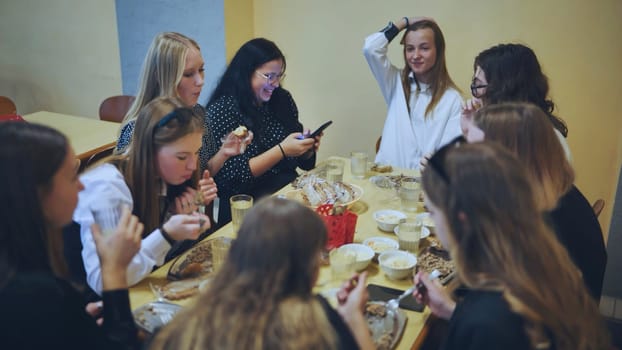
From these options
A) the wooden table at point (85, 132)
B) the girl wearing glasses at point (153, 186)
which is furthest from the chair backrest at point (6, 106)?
the girl wearing glasses at point (153, 186)

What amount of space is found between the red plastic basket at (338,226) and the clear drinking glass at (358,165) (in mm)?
722

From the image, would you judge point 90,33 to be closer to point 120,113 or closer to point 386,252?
point 120,113

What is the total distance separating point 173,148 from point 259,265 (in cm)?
95

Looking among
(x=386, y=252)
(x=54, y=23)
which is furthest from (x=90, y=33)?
(x=386, y=252)

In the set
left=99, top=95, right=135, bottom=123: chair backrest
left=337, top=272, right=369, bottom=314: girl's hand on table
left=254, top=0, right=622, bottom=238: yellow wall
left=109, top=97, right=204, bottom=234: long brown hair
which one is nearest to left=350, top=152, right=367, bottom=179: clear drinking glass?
left=109, top=97, right=204, bottom=234: long brown hair

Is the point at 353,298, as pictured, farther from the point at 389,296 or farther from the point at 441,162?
the point at 441,162

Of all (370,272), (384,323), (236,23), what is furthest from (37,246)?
(236,23)

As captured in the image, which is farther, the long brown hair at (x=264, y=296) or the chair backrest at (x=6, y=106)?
the chair backrest at (x=6, y=106)

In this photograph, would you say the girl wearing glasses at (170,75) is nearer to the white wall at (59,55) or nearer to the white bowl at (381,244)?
the white bowl at (381,244)

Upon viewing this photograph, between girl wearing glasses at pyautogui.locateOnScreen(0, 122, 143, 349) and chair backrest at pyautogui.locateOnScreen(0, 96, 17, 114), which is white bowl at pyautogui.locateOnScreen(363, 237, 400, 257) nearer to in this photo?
girl wearing glasses at pyautogui.locateOnScreen(0, 122, 143, 349)

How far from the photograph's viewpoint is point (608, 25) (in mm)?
3268

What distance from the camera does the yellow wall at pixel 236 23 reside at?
3923 millimetres

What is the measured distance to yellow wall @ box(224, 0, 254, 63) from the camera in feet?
12.9

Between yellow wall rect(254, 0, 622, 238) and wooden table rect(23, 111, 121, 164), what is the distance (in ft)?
4.39
